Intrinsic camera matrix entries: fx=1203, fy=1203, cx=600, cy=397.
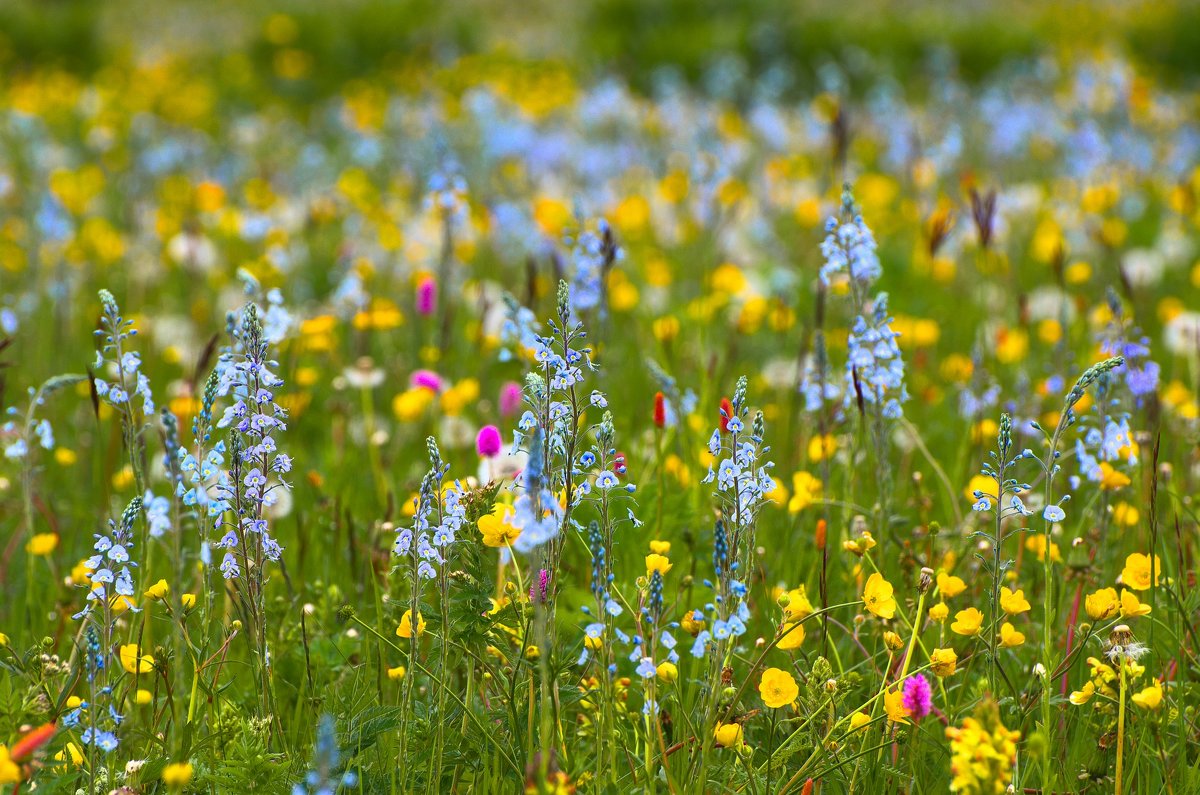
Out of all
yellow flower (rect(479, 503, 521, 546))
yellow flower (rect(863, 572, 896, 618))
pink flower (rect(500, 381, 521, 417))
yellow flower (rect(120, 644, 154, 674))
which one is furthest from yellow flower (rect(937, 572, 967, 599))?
pink flower (rect(500, 381, 521, 417))

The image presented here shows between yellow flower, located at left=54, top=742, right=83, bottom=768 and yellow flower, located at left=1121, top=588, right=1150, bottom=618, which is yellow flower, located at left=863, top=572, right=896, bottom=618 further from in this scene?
yellow flower, located at left=54, top=742, right=83, bottom=768

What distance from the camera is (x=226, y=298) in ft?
15.9

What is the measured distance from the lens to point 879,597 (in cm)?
192

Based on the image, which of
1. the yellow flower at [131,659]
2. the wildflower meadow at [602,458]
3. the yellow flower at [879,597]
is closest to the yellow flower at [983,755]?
the wildflower meadow at [602,458]

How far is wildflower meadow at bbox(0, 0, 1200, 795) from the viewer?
1817mm

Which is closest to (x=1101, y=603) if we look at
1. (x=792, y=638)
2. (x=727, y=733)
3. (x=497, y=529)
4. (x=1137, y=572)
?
(x=1137, y=572)

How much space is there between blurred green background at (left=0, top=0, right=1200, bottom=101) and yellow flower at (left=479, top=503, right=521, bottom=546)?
28.8 ft

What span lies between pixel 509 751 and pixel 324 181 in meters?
5.63

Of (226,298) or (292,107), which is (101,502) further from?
(292,107)

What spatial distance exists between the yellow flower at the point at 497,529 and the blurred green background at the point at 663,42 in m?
8.76

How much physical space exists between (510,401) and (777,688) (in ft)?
5.29

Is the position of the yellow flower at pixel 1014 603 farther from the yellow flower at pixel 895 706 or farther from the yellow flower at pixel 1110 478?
the yellow flower at pixel 1110 478

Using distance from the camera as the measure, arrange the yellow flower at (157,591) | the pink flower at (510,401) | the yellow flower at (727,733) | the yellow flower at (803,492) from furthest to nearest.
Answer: the pink flower at (510,401) < the yellow flower at (803,492) < the yellow flower at (157,591) < the yellow flower at (727,733)

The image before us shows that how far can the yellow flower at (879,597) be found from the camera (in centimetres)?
190
